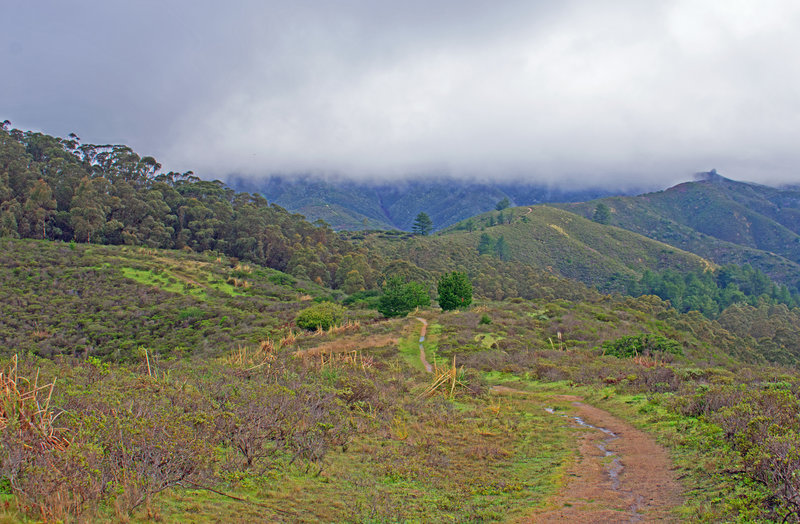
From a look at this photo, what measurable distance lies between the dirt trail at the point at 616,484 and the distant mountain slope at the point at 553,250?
80412mm

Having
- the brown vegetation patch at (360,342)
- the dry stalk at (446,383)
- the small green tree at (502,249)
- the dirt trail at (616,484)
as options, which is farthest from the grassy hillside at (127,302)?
the small green tree at (502,249)

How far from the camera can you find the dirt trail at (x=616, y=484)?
20.7 feet

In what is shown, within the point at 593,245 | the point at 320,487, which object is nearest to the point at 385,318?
the point at 320,487

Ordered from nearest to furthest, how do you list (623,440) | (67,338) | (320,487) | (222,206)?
(320,487), (623,440), (67,338), (222,206)

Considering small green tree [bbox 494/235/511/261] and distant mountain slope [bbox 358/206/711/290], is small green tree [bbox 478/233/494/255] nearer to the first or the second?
distant mountain slope [bbox 358/206/711/290]

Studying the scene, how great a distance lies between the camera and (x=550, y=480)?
26.1 feet

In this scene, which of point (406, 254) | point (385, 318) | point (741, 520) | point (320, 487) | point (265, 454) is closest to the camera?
point (741, 520)

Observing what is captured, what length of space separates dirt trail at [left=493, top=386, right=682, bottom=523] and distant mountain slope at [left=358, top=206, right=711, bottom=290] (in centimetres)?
8041

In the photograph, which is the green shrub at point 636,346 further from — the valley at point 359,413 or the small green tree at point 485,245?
the small green tree at point 485,245

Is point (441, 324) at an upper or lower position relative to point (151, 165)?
lower

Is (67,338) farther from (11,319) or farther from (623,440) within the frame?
(623,440)

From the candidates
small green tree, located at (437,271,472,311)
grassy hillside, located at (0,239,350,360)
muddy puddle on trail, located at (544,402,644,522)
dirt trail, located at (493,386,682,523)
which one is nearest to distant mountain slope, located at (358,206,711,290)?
small green tree, located at (437,271,472,311)

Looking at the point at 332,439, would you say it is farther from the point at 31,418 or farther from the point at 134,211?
the point at 134,211

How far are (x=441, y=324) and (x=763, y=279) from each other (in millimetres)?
108143
